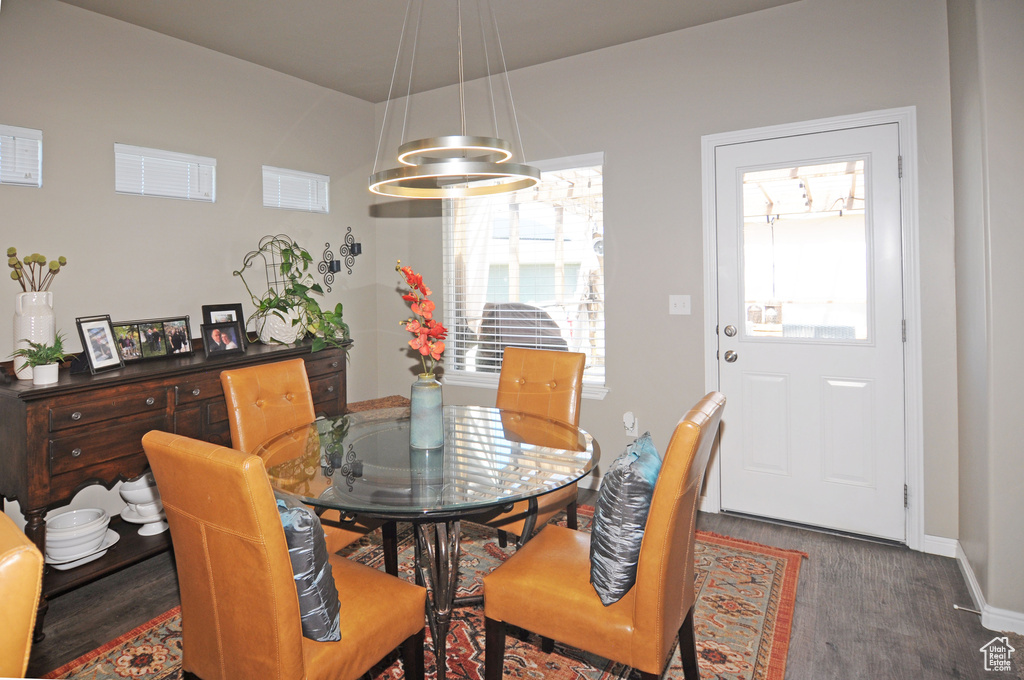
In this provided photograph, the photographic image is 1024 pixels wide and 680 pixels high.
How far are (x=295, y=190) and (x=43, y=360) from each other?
82.2 inches

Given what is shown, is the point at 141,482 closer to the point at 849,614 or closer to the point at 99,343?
the point at 99,343

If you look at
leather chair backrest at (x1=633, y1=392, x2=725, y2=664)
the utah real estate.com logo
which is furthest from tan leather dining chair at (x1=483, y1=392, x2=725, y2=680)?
the utah real estate.com logo

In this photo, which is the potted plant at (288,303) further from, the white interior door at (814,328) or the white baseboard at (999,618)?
the white baseboard at (999,618)

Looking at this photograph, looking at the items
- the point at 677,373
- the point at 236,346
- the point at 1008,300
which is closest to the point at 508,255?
the point at 677,373

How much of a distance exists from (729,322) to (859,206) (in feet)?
2.88

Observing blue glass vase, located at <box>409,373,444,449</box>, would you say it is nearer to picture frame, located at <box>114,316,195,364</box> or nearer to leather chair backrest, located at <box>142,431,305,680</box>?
leather chair backrest, located at <box>142,431,305,680</box>

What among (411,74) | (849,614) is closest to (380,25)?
(411,74)

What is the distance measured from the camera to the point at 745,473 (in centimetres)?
342

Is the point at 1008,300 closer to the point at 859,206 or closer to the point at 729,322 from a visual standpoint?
the point at 859,206

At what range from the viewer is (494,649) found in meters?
1.79

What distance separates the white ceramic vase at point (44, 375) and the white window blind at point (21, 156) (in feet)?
3.33

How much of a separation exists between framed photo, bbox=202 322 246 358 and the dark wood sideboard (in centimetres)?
12

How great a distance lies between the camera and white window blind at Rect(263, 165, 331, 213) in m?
3.99

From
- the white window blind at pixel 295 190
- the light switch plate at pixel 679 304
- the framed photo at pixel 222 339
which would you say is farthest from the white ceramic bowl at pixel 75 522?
the light switch plate at pixel 679 304
